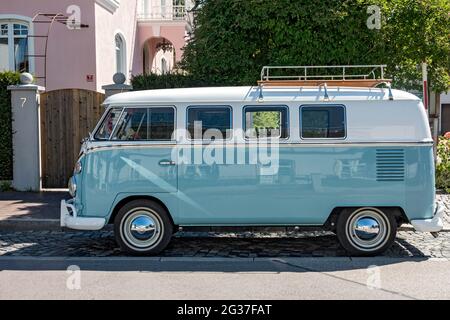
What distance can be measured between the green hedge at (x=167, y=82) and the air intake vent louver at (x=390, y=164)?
19.7 feet

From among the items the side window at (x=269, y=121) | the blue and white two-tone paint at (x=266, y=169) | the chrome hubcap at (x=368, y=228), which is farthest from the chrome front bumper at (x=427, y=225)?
the side window at (x=269, y=121)

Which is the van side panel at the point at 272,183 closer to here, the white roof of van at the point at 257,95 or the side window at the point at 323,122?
the side window at the point at 323,122

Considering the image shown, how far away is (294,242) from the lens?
29.6 feet

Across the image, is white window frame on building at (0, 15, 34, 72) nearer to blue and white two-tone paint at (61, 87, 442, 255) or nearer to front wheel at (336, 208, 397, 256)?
blue and white two-tone paint at (61, 87, 442, 255)

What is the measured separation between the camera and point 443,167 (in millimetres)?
12789

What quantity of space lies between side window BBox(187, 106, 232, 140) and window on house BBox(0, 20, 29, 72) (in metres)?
10.9

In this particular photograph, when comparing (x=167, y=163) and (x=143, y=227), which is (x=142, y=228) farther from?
(x=167, y=163)

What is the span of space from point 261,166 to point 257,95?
974 millimetres

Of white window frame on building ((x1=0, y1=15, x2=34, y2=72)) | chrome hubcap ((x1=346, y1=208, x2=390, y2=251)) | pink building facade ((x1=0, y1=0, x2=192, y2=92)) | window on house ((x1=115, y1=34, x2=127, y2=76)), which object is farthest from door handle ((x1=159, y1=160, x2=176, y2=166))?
window on house ((x1=115, y1=34, x2=127, y2=76))

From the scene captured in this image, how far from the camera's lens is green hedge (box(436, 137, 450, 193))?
12.7 meters

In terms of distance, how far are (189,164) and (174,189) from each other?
39 centimetres

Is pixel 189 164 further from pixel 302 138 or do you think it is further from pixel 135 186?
pixel 302 138
